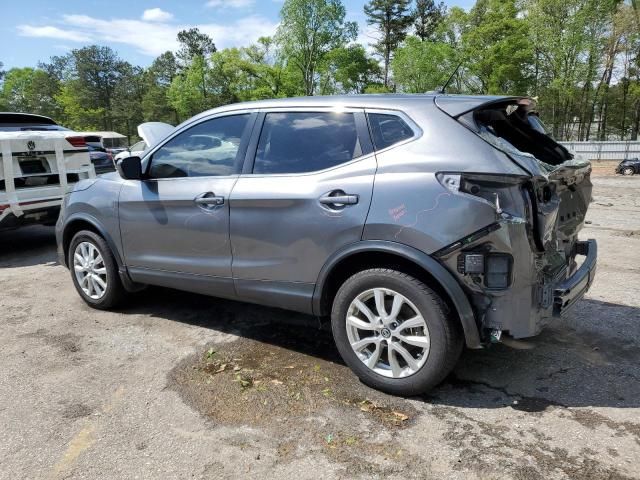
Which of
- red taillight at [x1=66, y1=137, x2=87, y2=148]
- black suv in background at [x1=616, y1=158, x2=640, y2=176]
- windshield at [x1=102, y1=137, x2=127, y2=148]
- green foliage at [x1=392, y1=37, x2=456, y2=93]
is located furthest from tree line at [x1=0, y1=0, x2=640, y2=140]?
red taillight at [x1=66, y1=137, x2=87, y2=148]

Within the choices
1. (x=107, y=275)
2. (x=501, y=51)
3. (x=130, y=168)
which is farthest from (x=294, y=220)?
(x=501, y=51)

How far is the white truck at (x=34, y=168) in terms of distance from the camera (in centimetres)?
677

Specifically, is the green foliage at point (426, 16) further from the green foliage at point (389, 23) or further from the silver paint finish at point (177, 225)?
the silver paint finish at point (177, 225)

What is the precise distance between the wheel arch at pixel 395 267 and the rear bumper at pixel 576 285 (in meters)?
0.53

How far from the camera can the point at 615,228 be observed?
832 cm

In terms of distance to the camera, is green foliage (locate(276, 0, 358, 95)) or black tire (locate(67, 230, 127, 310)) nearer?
black tire (locate(67, 230, 127, 310))

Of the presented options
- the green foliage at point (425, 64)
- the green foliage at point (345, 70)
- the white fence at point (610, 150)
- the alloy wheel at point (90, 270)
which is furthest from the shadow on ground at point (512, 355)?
the green foliage at point (345, 70)

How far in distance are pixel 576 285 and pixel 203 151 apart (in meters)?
2.83

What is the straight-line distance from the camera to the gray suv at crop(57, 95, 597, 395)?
108 inches

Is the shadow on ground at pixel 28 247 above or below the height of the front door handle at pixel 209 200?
below

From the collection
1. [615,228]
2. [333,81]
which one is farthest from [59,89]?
[615,228]

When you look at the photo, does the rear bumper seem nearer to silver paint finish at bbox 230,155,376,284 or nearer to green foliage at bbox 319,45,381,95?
silver paint finish at bbox 230,155,376,284

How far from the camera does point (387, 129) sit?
3.12 m

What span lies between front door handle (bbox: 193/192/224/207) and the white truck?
440 cm
